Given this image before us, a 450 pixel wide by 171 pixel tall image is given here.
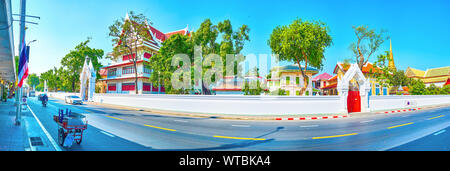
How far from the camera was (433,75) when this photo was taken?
166 feet

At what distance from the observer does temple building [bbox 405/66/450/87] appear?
1843 inches

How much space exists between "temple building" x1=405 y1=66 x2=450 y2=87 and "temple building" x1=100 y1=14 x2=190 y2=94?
2471 inches

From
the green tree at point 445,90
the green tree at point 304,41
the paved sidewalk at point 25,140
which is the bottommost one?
the paved sidewalk at point 25,140

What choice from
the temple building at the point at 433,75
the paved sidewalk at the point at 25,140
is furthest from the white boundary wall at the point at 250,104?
A: the temple building at the point at 433,75

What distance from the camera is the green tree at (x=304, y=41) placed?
2162 centimetres

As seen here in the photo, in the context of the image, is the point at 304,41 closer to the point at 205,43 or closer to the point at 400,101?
the point at 205,43

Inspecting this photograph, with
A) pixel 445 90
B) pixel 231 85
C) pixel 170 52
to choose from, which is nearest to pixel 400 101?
pixel 231 85

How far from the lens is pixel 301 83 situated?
33000 millimetres

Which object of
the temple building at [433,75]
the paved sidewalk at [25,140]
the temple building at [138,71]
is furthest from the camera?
the temple building at [433,75]

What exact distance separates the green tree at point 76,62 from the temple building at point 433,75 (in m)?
78.5

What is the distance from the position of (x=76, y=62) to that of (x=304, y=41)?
4051cm

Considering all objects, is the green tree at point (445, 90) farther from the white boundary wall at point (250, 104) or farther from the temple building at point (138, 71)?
the temple building at point (138, 71)

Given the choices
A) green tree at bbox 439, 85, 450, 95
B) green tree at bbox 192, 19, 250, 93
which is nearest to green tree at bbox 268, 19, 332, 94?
green tree at bbox 192, 19, 250, 93

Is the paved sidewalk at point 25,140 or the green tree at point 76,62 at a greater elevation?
the green tree at point 76,62
